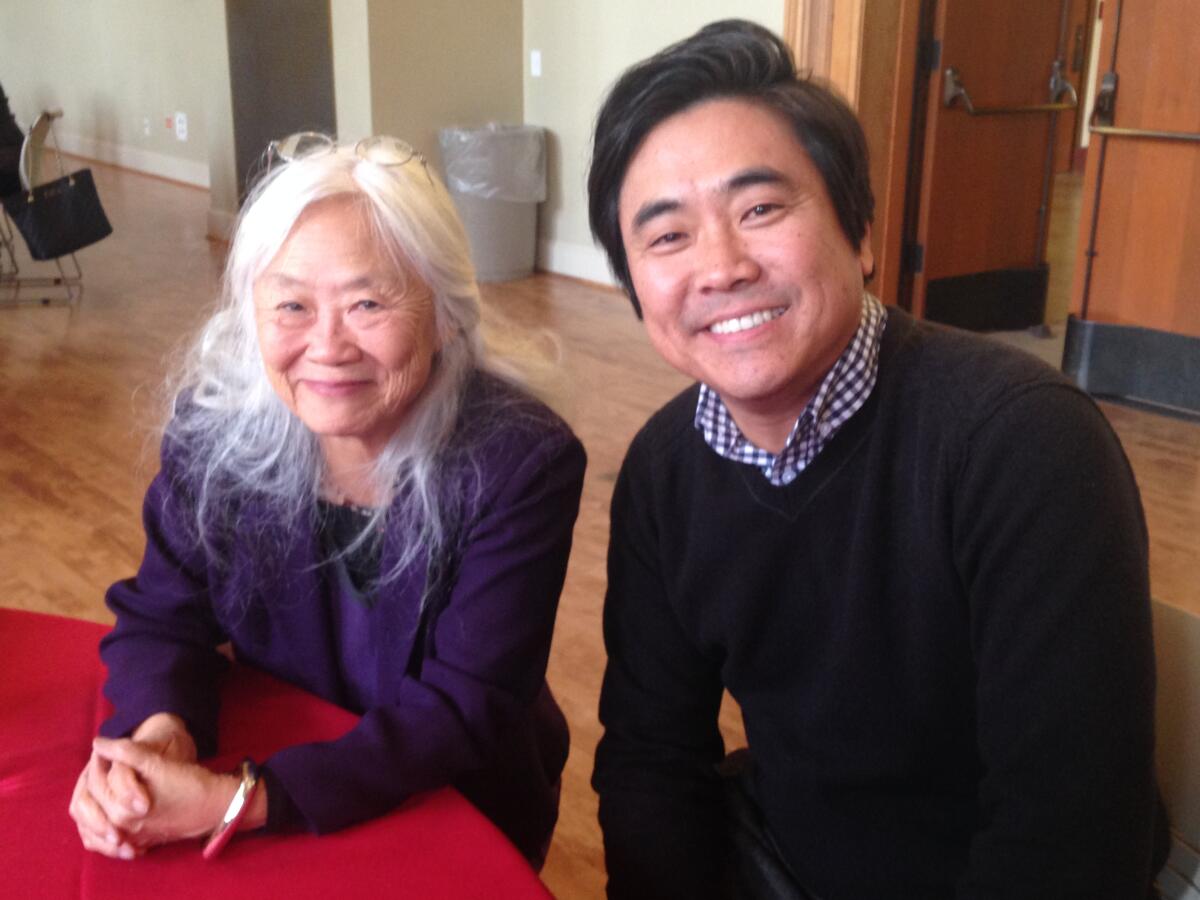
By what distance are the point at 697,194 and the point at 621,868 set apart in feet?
2.27

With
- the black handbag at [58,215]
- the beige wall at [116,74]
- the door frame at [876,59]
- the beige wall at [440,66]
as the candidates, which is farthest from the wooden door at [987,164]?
the beige wall at [116,74]

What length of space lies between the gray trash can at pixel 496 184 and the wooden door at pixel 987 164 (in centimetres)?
223

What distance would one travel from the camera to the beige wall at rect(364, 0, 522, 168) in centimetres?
600

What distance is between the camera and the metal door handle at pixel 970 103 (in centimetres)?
466

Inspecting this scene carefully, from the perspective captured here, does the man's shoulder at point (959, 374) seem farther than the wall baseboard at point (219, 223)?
No

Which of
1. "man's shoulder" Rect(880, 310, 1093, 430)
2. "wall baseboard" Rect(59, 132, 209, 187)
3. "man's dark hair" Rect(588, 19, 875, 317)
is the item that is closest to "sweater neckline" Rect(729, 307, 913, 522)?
"man's shoulder" Rect(880, 310, 1093, 430)

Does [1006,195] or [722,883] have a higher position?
[1006,195]

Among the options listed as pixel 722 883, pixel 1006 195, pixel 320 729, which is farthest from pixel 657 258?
pixel 1006 195

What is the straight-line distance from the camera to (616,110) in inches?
43.4

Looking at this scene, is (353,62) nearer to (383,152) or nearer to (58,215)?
(58,215)

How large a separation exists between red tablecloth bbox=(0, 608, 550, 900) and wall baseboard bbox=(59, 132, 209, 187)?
29.1ft

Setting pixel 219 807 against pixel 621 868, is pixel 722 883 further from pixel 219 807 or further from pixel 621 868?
pixel 219 807

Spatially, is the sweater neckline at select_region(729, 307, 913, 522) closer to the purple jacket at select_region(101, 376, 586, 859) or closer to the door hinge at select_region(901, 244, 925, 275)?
the purple jacket at select_region(101, 376, 586, 859)

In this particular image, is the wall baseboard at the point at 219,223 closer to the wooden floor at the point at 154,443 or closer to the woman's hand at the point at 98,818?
the wooden floor at the point at 154,443
